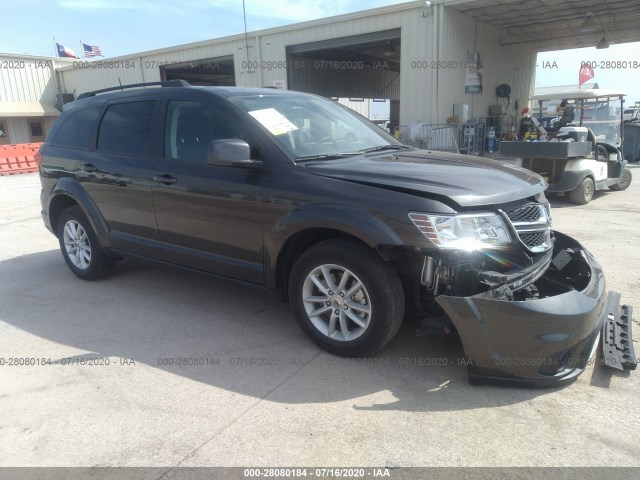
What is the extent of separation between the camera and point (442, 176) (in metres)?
3.18

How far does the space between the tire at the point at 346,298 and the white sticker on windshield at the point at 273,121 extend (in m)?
0.99

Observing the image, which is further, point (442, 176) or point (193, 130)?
point (193, 130)

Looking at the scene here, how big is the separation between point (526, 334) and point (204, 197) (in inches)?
99.7

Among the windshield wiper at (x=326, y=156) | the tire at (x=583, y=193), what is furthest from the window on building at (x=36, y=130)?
the windshield wiper at (x=326, y=156)

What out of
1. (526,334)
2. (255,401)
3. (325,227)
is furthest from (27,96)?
(526,334)

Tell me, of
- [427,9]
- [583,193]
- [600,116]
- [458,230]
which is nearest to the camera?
[458,230]

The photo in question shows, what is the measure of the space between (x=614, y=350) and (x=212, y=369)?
271 cm

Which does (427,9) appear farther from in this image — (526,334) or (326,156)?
(526,334)

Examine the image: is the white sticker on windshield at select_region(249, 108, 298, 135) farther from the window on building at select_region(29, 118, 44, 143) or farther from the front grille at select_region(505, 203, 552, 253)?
the window on building at select_region(29, 118, 44, 143)

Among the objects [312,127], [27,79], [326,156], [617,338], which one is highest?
[27,79]

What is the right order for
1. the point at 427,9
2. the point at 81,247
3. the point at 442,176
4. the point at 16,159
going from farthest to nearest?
1. the point at 16,159
2. the point at 427,9
3. the point at 81,247
4. the point at 442,176

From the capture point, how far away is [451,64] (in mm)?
15406

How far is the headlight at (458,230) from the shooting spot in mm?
2852

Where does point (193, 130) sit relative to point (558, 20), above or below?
below
